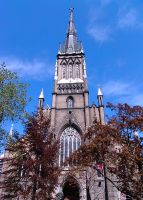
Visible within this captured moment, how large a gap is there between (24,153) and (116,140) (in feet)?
22.9

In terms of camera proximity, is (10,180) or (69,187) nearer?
(10,180)

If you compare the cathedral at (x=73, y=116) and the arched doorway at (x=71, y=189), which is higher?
the cathedral at (x=73, y=116)

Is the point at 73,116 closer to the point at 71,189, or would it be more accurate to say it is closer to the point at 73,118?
the point at 73,118

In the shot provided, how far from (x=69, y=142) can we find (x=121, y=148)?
16264 millimetres

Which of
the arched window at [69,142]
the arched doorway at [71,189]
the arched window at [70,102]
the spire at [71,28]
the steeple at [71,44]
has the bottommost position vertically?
the arched doorway at [71,189]

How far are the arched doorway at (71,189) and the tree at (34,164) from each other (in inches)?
468

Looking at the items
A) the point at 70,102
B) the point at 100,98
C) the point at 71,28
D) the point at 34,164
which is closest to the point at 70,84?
the point at 70,102

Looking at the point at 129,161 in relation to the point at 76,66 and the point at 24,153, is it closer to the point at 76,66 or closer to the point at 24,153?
the point at 24,153

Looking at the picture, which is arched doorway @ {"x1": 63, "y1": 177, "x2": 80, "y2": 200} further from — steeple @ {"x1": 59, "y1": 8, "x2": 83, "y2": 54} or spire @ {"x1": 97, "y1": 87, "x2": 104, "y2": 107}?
steeple @ {"x1": 59, "y1": 8, "x2": 83, "y2": 54}

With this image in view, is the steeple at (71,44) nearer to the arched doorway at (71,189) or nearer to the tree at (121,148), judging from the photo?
the arched doorway at (71,189)

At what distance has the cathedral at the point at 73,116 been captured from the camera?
96.1ft

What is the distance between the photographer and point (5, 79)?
1714 cm

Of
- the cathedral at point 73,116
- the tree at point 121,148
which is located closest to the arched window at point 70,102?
the cathedral at point 73,116

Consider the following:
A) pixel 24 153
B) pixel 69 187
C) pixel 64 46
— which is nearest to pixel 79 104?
pixel 69 187
